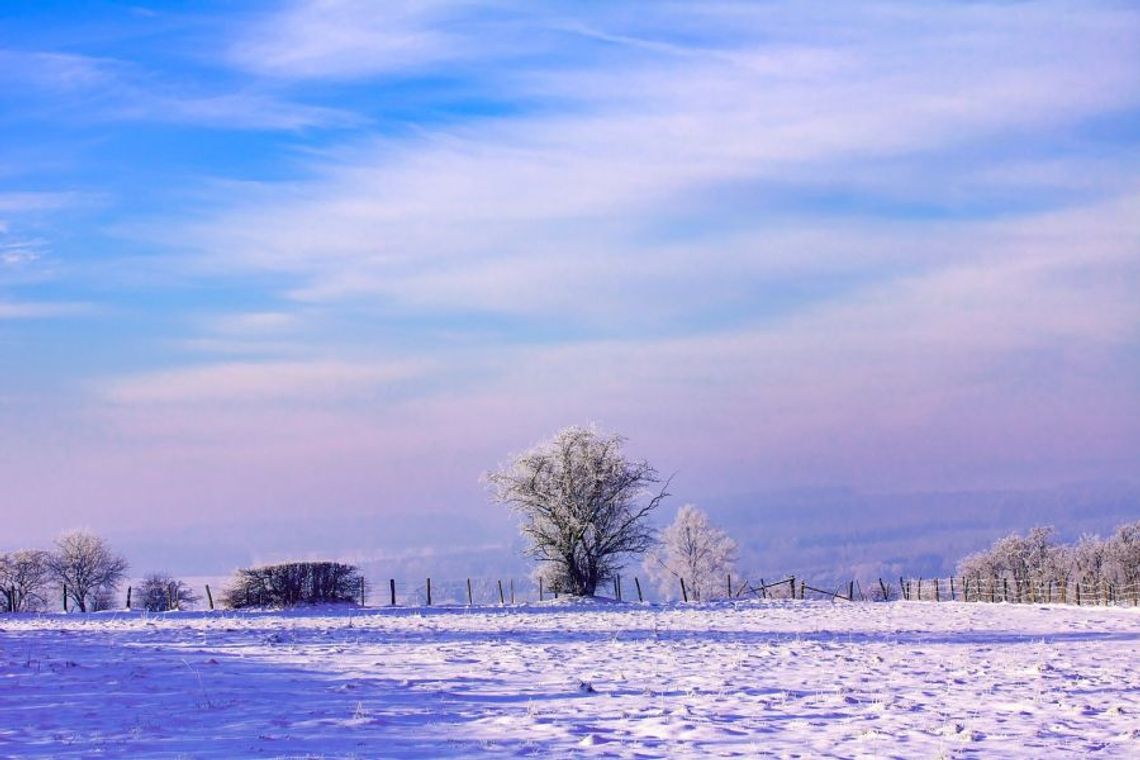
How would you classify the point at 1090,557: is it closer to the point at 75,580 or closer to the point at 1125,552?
the point at 1125,552

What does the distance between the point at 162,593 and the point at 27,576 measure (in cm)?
1111

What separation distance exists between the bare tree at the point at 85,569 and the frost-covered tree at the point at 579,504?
38099 millimetres

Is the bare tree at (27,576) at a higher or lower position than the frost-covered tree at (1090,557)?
higher

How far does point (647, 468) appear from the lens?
2068 inches

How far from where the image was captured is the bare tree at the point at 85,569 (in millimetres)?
74188

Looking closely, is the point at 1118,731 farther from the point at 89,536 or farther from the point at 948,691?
the point at 89,536

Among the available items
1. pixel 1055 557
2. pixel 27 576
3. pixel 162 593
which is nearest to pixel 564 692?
pixel 162 593

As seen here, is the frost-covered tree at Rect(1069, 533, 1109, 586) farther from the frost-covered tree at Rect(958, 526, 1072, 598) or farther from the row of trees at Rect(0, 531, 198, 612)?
the row of trees at Rect(0, 531, 198, 612)

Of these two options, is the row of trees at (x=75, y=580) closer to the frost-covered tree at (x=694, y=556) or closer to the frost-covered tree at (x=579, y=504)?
the frost-covered tree at (x=579, y=504)

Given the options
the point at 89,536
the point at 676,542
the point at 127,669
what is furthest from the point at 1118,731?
the point at 676,542

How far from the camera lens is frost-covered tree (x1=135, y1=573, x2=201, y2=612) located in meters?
65.6

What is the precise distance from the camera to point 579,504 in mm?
51531

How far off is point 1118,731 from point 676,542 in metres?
89.6

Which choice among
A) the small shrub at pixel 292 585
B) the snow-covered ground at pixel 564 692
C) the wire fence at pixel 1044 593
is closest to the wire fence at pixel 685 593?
the wire fence at pixel 1044 593
